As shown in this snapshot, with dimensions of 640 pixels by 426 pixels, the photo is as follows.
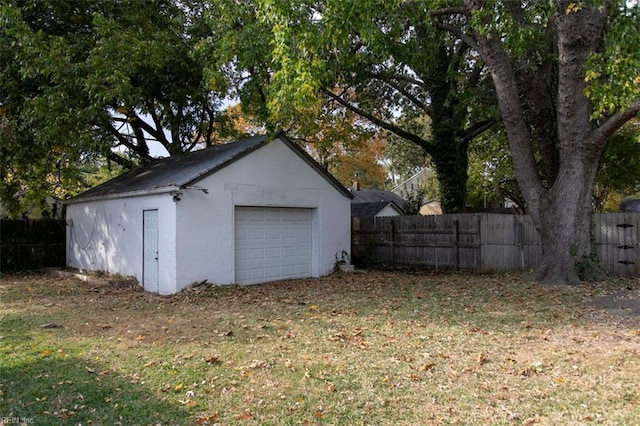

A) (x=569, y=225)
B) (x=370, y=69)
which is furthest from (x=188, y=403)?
(x=370, y=69)

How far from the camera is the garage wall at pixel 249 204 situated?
1005 centimetres

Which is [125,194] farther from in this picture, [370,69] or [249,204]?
[370,69]

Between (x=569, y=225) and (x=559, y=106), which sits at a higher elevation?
(x=559, y=106)

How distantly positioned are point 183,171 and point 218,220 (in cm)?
176

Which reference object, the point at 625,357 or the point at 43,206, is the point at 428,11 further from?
the point at 43,206

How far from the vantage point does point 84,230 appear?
13523mm

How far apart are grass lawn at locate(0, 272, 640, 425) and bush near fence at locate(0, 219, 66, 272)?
265 inches

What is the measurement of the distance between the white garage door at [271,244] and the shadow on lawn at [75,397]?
6407 mm

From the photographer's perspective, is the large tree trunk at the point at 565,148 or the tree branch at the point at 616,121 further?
the large tree trunk at the point at 565,148

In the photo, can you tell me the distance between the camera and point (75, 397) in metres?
4.03

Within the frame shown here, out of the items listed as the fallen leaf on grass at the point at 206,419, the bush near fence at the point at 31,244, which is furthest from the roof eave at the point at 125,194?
the fallen leaf on grass at the point at 206,419

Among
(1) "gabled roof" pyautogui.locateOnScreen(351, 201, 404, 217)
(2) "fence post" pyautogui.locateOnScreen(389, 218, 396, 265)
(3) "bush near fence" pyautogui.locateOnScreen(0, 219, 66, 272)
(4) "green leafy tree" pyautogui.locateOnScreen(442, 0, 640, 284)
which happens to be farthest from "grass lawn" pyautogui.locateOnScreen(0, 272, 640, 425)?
(1) "gabled roof" pyautogui.locateOnScreen(351, 201, 404, 217)

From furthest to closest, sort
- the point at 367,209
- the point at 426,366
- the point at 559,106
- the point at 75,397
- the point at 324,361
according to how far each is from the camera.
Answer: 1. the point at 367,209
2. the point at 559,106
3. the point at 324,361
4. the point at 426,366
5. the point at 75,397

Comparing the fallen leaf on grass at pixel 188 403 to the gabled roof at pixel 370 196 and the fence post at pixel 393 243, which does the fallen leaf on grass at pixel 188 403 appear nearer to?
the fence post at pixel 393 243
